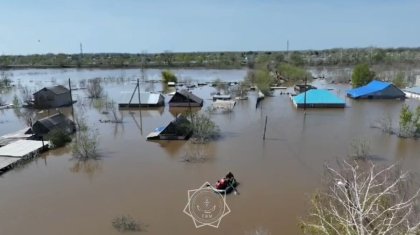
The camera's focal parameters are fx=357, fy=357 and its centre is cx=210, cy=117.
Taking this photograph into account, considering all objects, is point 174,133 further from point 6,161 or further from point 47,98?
point 47,98

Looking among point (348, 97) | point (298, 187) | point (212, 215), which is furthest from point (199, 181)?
point (348, 97)

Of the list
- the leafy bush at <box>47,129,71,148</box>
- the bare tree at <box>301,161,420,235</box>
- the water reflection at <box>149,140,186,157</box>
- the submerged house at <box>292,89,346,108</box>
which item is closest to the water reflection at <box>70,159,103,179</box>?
the leafy bush at <box>47,129,71,148</box>

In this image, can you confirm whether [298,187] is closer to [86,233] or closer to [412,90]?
[86,233]

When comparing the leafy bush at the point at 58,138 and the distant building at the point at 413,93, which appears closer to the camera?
the leafy bush at the point at 58,138

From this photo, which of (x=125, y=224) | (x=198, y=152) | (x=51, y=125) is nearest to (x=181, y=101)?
(x=51, y=125)

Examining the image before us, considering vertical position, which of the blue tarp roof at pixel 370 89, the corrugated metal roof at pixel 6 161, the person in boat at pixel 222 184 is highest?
the blue tarp roof at pixel 370 89

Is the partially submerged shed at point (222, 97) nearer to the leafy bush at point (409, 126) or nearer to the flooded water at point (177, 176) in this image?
Answer: the flooded water at point (177, 176)

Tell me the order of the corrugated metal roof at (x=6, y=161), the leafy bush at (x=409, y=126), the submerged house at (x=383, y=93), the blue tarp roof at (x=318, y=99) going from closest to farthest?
the corrugated metal roof at (x=6, y=161) < the leafy bush at (x=409, y=126) < the blue tarp roof at (x=318, y=99) < the submerged house at (x=383, y=93)

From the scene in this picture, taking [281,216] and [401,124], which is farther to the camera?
[401,124]

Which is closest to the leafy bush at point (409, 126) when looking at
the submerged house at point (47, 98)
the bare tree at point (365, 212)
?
the bare tree at point (365, 212)
